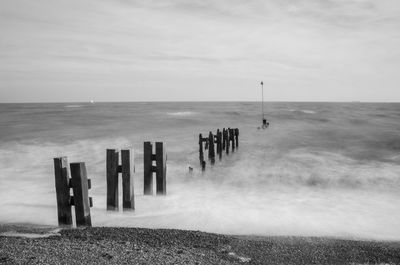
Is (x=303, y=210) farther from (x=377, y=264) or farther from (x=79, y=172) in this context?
(x=79, y=172)

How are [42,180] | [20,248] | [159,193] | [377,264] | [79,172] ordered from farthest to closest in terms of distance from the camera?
[42,180]
[159,193]
[79,172]
[377,264]
[20,248]

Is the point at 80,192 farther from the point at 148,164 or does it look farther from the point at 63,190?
the point at 148,164

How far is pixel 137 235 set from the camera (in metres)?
5.65

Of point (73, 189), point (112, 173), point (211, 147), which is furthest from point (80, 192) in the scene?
point (211, 147)

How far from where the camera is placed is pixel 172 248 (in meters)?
5.05

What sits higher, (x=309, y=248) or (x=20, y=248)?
(x=20, y=248)

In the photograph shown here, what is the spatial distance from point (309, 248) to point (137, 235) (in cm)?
277

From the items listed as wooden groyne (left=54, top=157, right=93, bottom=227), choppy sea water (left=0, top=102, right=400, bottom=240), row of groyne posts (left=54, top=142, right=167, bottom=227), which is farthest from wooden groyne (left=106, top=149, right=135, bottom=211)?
wooden groyne (left=54, top=157, right=93, bottom=227)

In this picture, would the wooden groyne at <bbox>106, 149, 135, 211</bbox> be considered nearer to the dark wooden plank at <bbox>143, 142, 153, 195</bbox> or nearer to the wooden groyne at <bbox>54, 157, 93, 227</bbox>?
the wooden groyne at <bbox>54, 157, 93, 227</bbox>

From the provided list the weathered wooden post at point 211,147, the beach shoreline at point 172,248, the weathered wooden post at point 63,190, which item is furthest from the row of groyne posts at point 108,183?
the weathered wooden post at point 211,147

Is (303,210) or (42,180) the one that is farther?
(42,180)

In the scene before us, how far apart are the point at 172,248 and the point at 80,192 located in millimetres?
2044

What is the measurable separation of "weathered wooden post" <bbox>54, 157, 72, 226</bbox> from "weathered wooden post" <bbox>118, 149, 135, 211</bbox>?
44.3 inches

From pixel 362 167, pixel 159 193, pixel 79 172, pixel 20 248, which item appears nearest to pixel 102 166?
pixel 159 193
